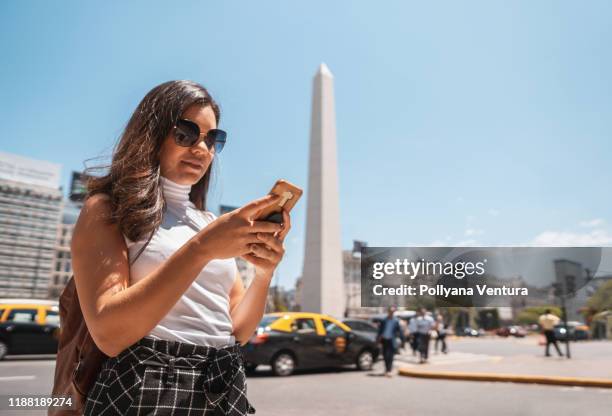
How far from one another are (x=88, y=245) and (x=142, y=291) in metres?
0.20

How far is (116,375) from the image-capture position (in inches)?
47.0

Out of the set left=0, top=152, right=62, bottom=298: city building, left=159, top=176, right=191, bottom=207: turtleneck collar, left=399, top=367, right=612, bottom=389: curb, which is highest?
left=0, top=152, right=62, bottom=298: city building

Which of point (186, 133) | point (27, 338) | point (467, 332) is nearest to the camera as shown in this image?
point (186, 133)

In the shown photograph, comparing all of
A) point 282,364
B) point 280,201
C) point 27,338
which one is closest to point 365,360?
point 282,364

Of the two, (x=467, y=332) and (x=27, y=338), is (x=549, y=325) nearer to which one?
(x=27, y=338)

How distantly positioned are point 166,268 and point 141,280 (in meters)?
0.07

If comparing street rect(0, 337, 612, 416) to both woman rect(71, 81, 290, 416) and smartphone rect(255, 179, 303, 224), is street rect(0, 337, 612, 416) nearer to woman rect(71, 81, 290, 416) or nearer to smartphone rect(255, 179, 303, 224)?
woman rect(71, 81, 290, 416)

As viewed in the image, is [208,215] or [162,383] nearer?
[162,383]

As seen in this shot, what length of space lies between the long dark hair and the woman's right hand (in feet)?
0.88

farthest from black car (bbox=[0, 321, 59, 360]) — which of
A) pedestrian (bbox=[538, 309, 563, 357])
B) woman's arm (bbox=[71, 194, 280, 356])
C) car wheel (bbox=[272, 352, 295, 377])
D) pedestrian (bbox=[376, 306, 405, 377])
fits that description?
pedestrian (bbox=[538, 309, 563, 357])

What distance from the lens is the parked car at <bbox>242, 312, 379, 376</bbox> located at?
11.0 meters

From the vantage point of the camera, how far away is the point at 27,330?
13.3m

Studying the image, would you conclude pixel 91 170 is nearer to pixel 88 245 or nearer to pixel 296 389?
pixel 88 245

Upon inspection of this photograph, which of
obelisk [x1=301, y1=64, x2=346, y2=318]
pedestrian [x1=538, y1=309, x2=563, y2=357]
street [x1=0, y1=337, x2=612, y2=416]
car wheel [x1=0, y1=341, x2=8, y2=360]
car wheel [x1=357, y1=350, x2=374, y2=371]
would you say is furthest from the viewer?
obelisk [x1=301, y1=64, x2=346, y2=318]
